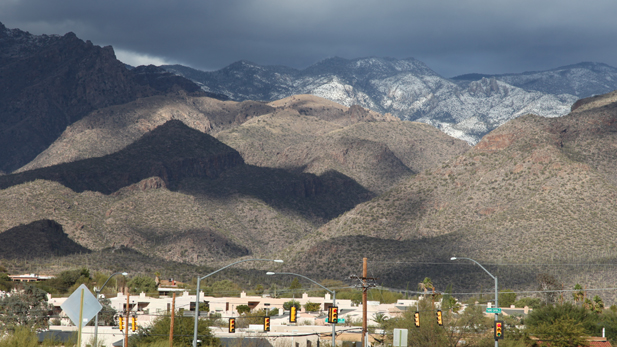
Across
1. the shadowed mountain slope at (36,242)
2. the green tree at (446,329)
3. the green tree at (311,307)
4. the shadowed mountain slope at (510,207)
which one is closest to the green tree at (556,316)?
the green tree at (446,329)

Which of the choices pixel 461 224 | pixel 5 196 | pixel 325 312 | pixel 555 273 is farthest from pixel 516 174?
pixel 5 196

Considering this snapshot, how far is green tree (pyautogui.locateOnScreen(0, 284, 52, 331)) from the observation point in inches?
2175

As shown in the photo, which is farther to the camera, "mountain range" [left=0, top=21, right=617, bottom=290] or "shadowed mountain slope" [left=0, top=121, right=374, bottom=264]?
"shadowed mountain slope" [left=0, top=121, right=374, bottom=264]

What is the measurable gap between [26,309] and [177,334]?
1859cm

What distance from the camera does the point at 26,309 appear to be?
5969cm

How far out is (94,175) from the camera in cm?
17912

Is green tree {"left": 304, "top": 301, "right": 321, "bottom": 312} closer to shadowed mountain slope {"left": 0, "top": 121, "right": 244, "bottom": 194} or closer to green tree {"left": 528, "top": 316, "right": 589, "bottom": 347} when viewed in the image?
green tree {"left": 528, "top": 316, "right": 589, "bottom": 347}

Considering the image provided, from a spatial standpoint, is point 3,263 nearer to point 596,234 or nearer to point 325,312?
point 325,312

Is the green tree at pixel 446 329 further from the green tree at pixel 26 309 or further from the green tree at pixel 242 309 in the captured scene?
the green tree at pixel 26 309

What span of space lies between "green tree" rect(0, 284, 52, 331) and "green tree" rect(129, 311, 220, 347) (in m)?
9.22

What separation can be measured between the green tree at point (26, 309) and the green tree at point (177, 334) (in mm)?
9218

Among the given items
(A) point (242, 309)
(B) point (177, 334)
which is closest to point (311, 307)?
(A) point (242, 309)

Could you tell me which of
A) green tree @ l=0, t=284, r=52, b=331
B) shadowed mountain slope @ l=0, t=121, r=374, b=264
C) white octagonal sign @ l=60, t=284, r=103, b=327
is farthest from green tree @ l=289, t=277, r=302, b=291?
white octagonal sign @ l=60, t=284, r=103, b=327

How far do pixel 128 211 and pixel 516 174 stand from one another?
275ft
